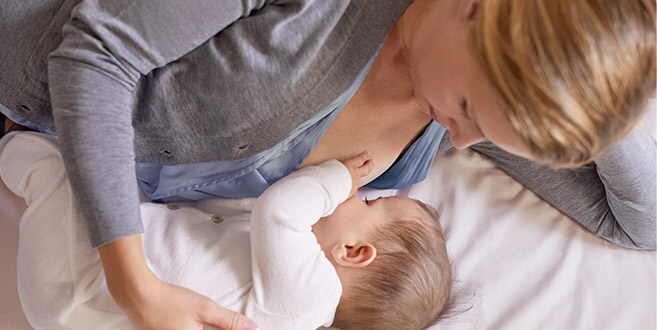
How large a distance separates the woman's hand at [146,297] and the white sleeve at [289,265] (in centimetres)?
10

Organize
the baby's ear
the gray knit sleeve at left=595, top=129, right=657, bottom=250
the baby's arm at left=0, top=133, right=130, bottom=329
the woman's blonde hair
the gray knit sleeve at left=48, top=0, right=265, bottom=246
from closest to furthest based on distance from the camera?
the woman's blonde hair
the gray knit sleeve at left=48, top=0, right=265, bottom=246
the baby's arm at left=0, top=133, right=130, bottom=329
the baby's ear
the gray knit sleeve at left=595, top=129, right=657, bottom=250

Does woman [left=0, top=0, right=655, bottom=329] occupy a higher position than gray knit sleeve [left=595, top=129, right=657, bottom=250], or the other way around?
woman [left=0, top=0, right=655, bottom=329]

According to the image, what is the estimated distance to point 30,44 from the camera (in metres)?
1.14

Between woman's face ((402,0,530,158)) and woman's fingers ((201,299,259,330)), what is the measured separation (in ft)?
1.32

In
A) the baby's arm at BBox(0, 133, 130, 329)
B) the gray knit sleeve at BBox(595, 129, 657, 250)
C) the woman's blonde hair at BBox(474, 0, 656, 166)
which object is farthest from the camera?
the gray knit sleeve at BBox(595, 129, 657, 250)

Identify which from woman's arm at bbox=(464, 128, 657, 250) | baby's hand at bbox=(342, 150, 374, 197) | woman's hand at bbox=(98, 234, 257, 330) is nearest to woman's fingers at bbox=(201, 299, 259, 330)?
woman's hand at bbox=(98, 234, 257, 330)

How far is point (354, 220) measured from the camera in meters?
1.29

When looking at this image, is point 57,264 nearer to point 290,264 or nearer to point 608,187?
point 290,264

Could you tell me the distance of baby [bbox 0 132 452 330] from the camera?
3.76 feet

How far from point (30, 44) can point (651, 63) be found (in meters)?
0.86

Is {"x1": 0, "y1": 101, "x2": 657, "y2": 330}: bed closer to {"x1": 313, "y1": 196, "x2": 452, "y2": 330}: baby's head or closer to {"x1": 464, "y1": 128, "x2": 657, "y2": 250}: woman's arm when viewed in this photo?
{"x1": 464, "y1": 128, "x2": 657, "y2": 250}: woman's arm

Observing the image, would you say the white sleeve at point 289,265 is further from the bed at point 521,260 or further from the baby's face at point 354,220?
the bed at point 521,260

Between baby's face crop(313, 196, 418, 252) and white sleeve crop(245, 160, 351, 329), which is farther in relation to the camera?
baby's face crop(313, 196, 418, 252)

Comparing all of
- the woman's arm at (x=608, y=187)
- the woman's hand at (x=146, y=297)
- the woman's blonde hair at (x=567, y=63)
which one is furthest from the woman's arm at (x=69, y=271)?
the woman's arm at (x=608, y=187)
